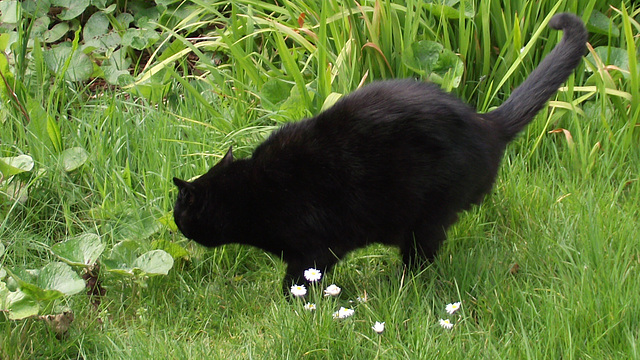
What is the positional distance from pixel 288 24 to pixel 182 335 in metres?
1.86

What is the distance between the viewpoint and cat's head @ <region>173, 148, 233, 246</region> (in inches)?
99.5

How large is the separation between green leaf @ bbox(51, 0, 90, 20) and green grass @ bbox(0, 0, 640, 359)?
59 cm

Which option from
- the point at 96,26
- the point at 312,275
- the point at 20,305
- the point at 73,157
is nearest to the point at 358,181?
the point at 312,275

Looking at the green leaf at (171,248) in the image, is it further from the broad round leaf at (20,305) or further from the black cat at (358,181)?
the broad round leaf at (20,305)

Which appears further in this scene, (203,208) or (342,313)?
(203,208)

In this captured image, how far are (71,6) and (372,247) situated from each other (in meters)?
2.47

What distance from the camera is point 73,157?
2.89 m

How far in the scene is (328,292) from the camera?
6.84ft

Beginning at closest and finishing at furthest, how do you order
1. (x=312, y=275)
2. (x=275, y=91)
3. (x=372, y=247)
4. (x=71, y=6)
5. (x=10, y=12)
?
(x=312, y=275) < (x=372, y=247) < (x=275, y=91) < (x=10, y=12) < (x=71, y=6)

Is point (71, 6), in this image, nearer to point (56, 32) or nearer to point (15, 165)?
point (56, 32)

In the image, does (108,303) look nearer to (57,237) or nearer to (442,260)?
(57,237)

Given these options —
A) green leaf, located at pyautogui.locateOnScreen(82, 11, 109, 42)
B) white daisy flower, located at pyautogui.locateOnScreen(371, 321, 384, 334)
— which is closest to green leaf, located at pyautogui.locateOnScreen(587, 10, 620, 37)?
white daisy flower, located at pyautogui.locateOnScreen(371, 321, 384, 334)

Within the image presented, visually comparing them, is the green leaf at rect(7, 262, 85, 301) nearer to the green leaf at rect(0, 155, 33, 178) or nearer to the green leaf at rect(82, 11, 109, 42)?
the green leaf at rect(0, 155, 33, 178)

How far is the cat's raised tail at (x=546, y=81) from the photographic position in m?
2.58
